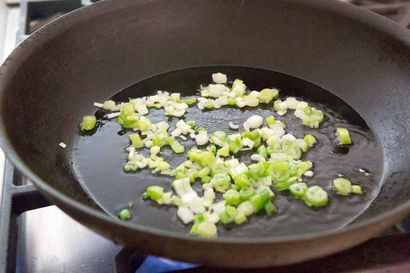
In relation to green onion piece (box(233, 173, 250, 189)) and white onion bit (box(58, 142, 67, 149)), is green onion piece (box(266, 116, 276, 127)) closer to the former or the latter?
green onion piece (box(233, 173, 250, 189))

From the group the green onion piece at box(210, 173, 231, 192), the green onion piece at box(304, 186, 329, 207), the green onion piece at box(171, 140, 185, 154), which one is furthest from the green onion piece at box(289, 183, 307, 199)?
the green onion piece at box(171, 140, 185, 154)

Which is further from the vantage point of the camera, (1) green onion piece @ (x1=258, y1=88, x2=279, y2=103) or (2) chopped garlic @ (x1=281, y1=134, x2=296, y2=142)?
(1) green onion piece @ (x1=258, y1=88, x2=279, y2=103)

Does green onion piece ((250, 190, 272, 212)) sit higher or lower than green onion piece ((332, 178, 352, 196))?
lower

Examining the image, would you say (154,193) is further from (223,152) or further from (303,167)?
(303,167)

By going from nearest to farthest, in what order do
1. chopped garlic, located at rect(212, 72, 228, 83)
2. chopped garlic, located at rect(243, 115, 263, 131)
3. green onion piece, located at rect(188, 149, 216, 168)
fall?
1. green onion piece, located at rect(188, 149, 216, 168)
2. chopped garlic, located at rect(243, 115, 263, 131)
3. chopped garlic, located at rect(212, 72, 228, 83)

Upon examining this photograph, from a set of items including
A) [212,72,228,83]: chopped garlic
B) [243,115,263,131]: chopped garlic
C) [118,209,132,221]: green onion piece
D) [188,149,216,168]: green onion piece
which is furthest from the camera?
[212,72,228,83]: chopped garlic

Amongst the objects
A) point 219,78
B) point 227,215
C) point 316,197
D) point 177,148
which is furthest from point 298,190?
point 219,78
